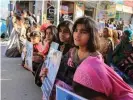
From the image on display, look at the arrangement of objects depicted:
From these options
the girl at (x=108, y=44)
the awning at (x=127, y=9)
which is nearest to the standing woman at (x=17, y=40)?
the girl at (x=108, y=44)

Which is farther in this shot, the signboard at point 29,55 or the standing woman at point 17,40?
the standing woman at point 17,40

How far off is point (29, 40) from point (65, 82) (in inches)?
190

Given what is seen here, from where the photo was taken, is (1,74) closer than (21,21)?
Yes

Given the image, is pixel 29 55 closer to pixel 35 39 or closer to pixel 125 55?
pixel 35 39

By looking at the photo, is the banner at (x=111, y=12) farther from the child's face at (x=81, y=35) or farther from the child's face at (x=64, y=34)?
the child's face at (x=81, y=35)

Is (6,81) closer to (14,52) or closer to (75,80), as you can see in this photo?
(14,52)

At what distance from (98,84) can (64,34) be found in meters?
2.33

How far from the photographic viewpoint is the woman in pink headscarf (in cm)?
235

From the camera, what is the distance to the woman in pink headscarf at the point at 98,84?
2.35m

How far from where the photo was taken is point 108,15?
25125 millimetres

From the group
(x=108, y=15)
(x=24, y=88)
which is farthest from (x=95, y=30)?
(x=108, y=15)

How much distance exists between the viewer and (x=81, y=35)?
291 cm

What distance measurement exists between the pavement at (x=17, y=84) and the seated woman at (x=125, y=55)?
2.00m

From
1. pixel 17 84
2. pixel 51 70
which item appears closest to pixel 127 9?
pixel 17 84
